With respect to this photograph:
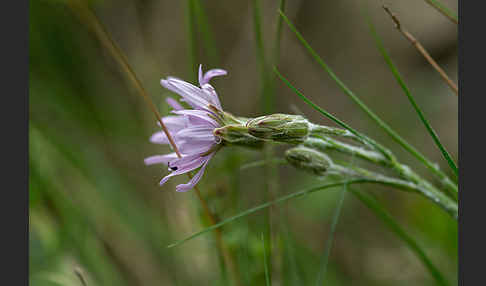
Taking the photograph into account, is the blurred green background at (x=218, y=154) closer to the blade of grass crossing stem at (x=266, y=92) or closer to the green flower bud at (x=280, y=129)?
the blade of grass crossing stem at (x=266, y=92)

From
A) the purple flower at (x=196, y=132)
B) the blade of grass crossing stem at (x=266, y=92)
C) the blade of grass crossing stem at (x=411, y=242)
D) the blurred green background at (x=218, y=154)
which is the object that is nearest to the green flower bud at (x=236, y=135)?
the purple flower at (x=196, y=132)

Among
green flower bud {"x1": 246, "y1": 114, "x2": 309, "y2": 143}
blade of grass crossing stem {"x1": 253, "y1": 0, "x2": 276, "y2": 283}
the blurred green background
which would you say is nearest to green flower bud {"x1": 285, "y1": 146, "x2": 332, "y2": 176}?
green flower bud {"x1": 246, "y1": 114, "x2": 309, "y2": 143}

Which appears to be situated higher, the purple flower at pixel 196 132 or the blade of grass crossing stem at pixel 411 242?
the purple flower at pixel 196 132

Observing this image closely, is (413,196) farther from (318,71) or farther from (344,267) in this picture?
(318,71)

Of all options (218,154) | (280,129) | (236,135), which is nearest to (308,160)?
(280,129)

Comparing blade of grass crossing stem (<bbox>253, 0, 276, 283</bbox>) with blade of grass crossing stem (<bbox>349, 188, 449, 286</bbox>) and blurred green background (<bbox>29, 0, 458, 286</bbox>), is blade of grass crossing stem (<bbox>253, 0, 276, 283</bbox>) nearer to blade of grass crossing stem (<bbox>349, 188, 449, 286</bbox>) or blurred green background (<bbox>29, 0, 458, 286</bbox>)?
blurred green background (<bbox>29, 0, 458, 286</bbox>)

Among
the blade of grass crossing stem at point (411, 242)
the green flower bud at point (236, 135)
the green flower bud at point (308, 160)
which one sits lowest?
the blade of grass crossing stem at point (411, 242)

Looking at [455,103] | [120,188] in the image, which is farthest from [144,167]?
[455,103]
